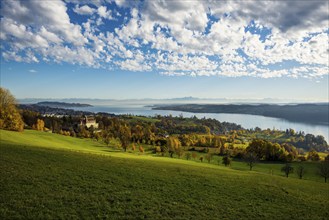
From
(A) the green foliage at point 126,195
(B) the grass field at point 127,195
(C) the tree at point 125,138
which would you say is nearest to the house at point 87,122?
(C) the tree at point 125,138

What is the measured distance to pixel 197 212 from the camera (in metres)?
15.9

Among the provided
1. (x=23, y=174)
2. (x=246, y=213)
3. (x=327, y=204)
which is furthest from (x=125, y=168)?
(x=327, y=204)

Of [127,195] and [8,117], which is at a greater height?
[8,117]

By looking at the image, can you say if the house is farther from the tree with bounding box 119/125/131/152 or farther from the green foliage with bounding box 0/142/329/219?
the green foliage with bounding box 0/142/329/219

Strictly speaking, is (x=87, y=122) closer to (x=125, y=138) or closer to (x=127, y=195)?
(x=125, y=138)

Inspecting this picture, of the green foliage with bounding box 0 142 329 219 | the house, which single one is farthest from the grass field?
the house

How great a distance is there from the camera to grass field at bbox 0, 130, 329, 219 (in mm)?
14625

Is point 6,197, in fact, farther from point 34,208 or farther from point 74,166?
point 74,166

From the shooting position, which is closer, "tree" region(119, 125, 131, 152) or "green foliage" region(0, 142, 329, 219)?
"green foliage" region(0, 142, 329, 219)

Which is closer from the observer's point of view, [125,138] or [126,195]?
[126,195]

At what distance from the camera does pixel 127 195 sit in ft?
57.6

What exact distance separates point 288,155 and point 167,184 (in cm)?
9032

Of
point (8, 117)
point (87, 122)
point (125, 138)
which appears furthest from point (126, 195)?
point (87, 122)

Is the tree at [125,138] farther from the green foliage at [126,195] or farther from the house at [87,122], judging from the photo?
the green foliage at [126,195]
